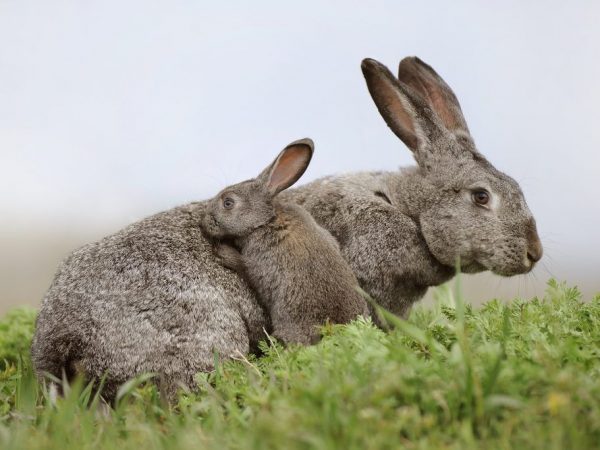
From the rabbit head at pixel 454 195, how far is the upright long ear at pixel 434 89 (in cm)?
26

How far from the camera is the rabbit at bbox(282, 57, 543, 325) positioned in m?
7.32

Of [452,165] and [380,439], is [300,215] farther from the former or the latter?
[380,439]

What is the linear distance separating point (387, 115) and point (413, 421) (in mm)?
4608

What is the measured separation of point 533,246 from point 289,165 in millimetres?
2608

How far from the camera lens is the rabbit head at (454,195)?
729 centimetres

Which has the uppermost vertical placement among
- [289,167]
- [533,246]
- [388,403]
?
[289,167]

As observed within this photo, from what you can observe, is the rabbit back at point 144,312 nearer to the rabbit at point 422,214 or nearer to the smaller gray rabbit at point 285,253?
the smaller gray rabbit at point 285,253

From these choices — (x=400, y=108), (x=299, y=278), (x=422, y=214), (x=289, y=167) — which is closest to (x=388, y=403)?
(x=299, y=278)

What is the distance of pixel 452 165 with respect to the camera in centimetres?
762

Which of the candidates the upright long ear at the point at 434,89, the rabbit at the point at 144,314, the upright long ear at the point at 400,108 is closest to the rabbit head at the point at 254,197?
the rabbit at the point at 144,314

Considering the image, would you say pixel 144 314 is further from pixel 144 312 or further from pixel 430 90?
pixel 430 90

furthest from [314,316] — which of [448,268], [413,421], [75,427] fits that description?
[413,421]

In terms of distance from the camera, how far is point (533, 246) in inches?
288

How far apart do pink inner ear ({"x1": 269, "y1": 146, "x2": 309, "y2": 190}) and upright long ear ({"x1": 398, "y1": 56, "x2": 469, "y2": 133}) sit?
1621 millimetres
